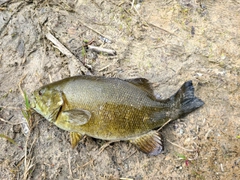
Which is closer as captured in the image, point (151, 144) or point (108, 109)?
Answer: point (108, 109)

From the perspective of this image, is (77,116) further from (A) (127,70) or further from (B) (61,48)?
(B) (61,48)

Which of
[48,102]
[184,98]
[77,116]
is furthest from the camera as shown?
[184,98]

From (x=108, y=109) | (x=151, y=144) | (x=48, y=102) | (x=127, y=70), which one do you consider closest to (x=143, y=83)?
(x=127, y=70)

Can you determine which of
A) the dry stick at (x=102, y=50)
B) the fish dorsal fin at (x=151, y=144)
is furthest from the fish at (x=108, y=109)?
the dry stick at (x=102, y=50)

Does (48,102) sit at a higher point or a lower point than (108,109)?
higher

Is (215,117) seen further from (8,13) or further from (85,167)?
(8,13)

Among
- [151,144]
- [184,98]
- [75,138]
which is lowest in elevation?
[151,144]
